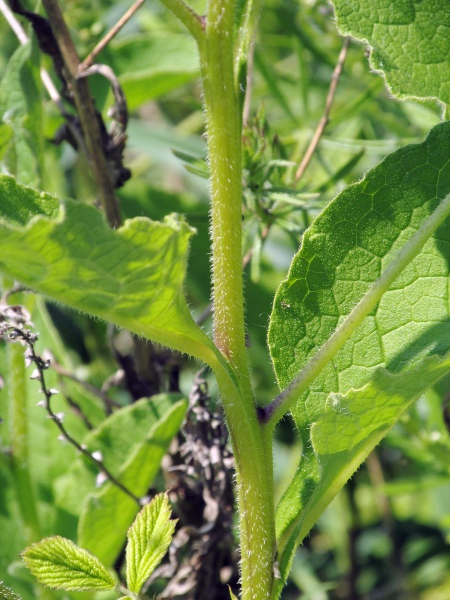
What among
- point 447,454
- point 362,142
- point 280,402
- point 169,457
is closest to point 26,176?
point 169,457

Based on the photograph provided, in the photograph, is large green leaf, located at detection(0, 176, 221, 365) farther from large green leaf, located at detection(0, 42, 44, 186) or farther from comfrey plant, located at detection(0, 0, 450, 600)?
large green leaf, located at detection(0, 42, 44, 186)

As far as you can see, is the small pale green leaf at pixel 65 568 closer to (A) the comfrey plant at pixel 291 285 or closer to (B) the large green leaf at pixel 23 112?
(A) the comfrey plant at pixel 291 285

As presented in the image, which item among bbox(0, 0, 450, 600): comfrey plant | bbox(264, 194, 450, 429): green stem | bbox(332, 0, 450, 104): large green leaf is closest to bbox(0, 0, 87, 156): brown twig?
bbox(0, 0, 450, 600): comfrey plant

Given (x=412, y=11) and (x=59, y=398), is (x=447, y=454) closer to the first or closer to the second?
(x=59, y=398)

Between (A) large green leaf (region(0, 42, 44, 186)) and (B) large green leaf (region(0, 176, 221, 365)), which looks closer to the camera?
(B) large green leaf (region(0, 176, 221, 365))

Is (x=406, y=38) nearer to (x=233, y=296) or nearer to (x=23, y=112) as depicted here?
(x=233, y=296)

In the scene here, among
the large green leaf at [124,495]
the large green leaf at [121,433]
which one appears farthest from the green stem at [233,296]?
the large green leaf at [121,433]

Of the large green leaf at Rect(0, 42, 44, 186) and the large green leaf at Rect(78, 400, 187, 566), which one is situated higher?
the large green leaf at Rect(0, 42, 44, 186)
